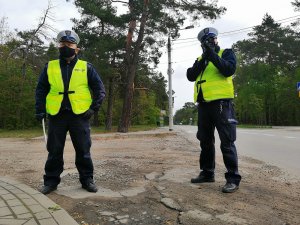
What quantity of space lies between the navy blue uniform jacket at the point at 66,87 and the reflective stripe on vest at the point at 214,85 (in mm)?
1266

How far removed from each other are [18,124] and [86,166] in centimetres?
3089

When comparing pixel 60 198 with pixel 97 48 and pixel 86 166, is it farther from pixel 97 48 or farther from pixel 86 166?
pixel 97 48

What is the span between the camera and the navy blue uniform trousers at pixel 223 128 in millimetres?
4867

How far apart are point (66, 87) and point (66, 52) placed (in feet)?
1.37

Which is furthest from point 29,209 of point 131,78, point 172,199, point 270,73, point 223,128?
point 270,73

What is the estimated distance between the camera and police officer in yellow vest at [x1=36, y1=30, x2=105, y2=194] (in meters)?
4.77

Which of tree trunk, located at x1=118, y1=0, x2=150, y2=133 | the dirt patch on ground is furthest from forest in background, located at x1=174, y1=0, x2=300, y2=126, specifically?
the dirt patch on ground

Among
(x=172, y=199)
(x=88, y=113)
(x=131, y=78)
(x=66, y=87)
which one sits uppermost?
(x=131, y=78)

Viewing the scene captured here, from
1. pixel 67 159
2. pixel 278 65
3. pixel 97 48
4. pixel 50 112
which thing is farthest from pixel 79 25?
pixel 278 65

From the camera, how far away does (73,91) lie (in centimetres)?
476

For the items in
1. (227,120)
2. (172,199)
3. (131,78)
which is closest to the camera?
(172,199)

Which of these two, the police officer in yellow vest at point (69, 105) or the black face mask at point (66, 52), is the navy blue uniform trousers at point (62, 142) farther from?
the black face mask at point (66, 52)

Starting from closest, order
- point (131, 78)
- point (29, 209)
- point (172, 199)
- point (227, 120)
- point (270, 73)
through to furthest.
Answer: point (29, 209), point (172, 199), point (227, 120), point (131, 78), point (270, 73)

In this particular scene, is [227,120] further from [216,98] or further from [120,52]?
[120,52]
